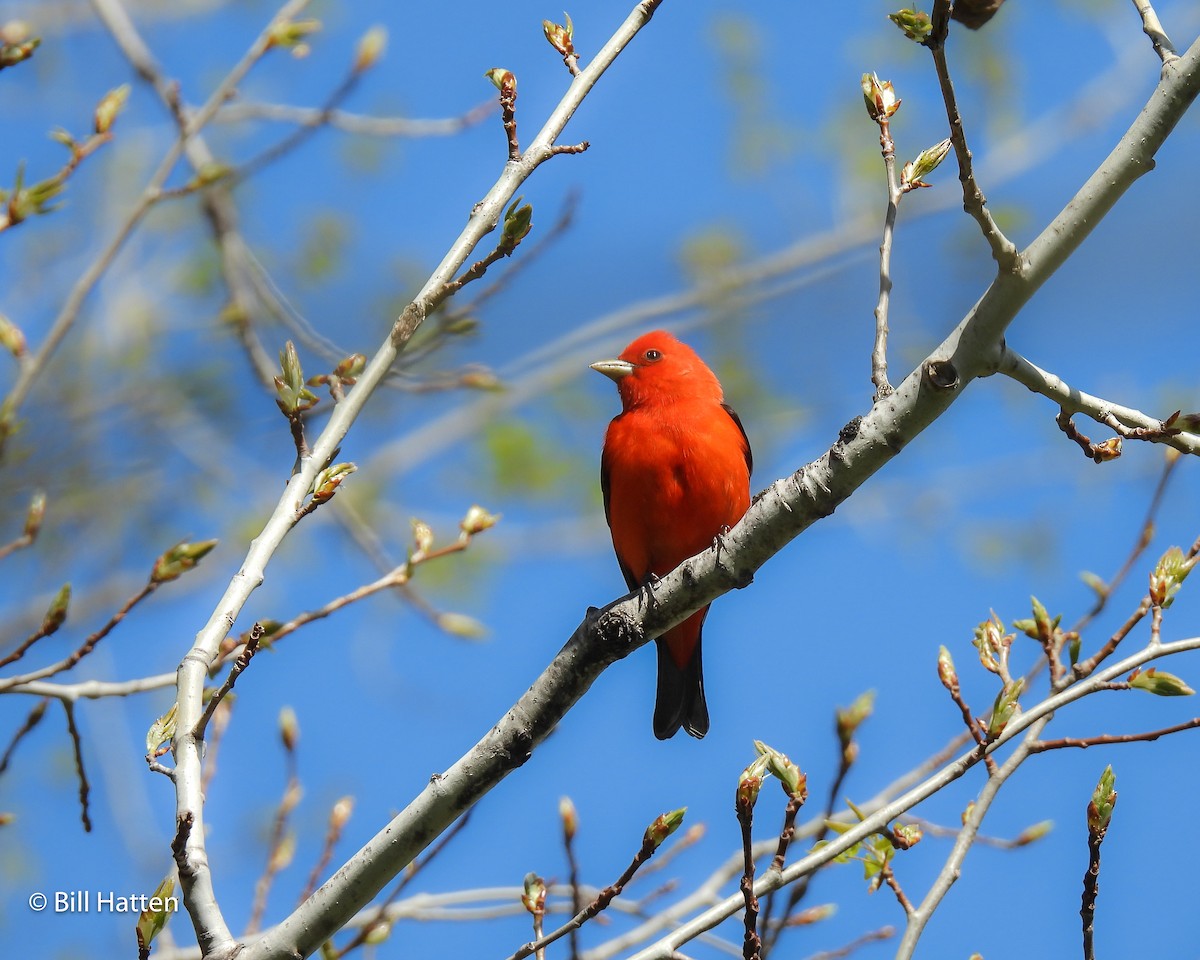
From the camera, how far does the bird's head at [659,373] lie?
5.88 metres

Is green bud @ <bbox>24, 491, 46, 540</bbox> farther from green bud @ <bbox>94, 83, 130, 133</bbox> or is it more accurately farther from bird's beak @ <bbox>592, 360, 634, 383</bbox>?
bird's beak @ <bbox>592, 360, 634, 383</bbox>

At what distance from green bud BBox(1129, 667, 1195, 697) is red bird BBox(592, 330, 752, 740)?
2112 mm

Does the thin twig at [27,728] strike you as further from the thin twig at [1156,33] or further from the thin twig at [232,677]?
the thin twig at [1156,33]

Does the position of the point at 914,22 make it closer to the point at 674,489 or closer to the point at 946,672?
the point at 946,672

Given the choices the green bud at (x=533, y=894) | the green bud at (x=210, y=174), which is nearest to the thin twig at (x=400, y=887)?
the green bud at (x=533, y=894)

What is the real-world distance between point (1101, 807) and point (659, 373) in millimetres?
3410

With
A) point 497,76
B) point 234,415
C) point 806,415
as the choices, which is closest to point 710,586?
point 497,76

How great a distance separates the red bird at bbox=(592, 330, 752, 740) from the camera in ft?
17.0

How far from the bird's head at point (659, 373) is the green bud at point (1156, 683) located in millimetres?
2885

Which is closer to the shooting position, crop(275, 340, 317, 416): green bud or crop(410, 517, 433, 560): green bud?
crop(275, 340, 317, 416): green bud

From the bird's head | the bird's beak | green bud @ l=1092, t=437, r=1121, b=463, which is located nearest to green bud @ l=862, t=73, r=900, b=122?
green bud @ l=1092, t=437, r=1121, b=463

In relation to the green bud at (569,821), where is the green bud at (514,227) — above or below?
above

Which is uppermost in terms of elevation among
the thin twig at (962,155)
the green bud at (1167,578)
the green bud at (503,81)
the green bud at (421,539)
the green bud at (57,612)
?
the green bud at (503,81)

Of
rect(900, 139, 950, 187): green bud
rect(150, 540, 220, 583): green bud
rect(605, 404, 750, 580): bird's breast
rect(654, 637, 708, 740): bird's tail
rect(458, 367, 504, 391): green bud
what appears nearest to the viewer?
rect(900, 139, 950, 187): green bud
